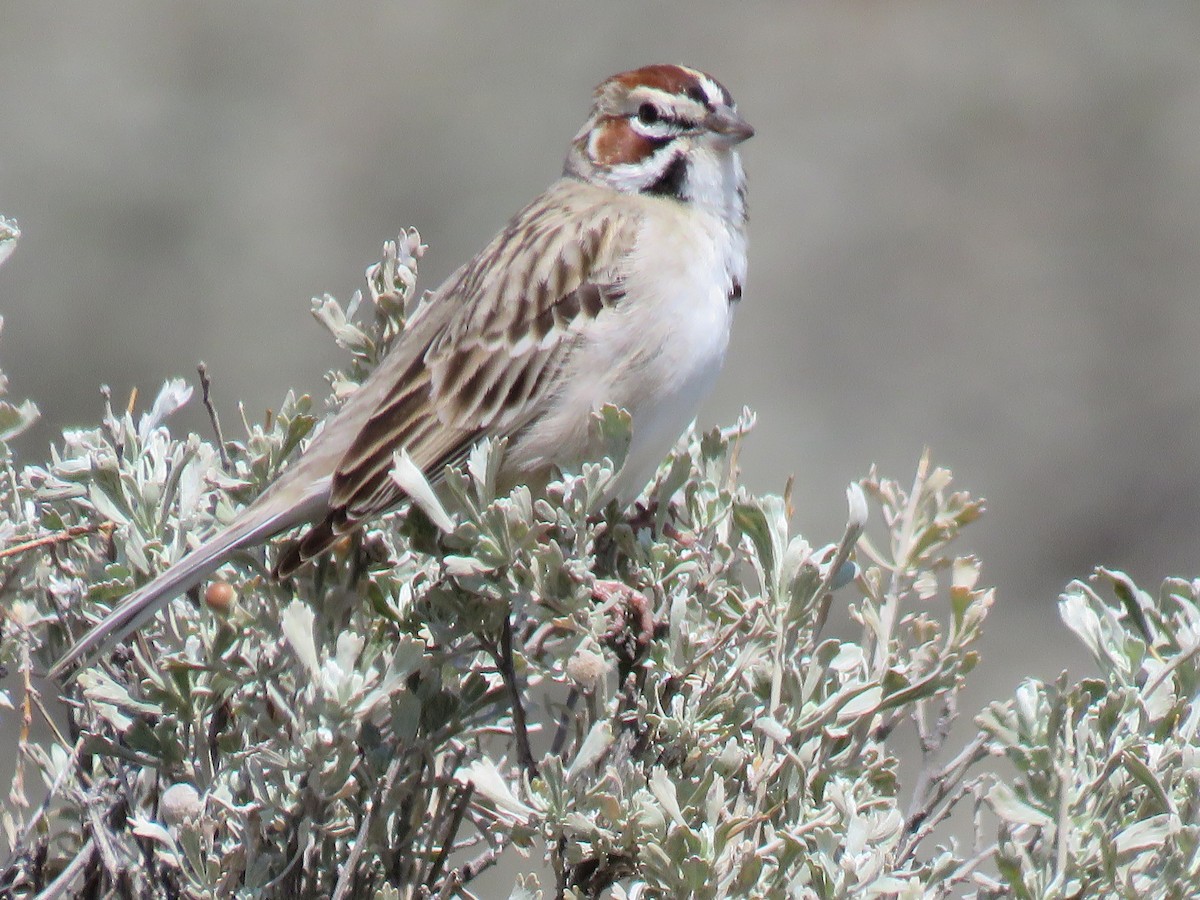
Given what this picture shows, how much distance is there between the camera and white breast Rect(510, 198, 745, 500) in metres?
2.47

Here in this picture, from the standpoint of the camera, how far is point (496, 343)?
255 cm

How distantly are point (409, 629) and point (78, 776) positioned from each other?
50cm

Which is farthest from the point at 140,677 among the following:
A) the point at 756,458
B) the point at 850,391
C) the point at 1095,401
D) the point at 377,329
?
the point at 1095,401

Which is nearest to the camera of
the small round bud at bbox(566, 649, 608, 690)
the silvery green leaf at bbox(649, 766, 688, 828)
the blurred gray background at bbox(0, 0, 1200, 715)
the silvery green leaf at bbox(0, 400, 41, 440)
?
the silvery green leaf at bbox(649, 766, 688, 828)

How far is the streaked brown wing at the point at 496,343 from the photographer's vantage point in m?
2.46

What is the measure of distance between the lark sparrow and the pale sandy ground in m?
3.34

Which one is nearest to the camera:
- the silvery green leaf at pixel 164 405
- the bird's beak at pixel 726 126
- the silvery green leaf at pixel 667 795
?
the silvery green leaf at pixel 667 795

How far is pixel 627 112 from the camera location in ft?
9.84

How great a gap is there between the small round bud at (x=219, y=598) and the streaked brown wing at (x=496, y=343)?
432mm

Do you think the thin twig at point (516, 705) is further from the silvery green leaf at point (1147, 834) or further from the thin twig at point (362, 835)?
the silvery green leaf at point (1147, 834)

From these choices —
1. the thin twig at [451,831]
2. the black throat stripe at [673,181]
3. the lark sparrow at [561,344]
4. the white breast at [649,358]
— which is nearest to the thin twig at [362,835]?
the thin twig at [451,831]

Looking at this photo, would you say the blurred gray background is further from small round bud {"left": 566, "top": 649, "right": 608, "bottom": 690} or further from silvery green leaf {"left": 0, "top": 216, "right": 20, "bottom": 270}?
small round bud {"left": 566, "top": 649, "right": 608, "bottom": 690}

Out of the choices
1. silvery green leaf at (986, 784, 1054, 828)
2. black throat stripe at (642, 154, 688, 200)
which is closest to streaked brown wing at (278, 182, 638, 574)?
black throat stripe at (642, 154, 688, 200)

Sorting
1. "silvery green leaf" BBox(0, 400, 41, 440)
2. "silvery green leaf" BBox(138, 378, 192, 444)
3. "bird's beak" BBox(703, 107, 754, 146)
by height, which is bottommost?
"silvery green leaf" BBox(0, 400, 41, 440)
